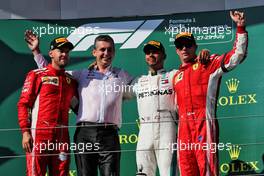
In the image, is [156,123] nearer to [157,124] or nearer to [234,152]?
[157,124]

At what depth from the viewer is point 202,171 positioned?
299 centimetres

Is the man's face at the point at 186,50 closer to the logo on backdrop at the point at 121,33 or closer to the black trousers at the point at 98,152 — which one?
the logo on backdrop at the point at 121,33

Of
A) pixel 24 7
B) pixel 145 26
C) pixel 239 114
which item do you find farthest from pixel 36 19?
pixel 239 114

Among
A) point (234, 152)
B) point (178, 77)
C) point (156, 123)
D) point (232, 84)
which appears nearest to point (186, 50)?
point (178, 77)

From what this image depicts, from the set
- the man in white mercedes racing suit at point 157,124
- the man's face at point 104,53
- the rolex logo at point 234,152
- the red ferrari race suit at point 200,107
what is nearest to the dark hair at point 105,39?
the man's face at point 104,53

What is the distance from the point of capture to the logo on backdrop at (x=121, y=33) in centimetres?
332

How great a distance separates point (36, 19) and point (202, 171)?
3.35 feet

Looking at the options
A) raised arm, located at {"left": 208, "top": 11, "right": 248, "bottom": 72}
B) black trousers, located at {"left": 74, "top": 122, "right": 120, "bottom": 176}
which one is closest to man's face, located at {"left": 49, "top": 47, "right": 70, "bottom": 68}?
black trousers, located at {"left": 74, "top": 122, "right": 120, "bottom": 176}

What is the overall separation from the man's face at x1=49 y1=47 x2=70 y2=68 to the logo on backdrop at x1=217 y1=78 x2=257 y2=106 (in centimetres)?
68

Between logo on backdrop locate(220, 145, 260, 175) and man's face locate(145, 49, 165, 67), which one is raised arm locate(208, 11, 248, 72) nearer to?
man's face locate(145, 49, 165, 67)

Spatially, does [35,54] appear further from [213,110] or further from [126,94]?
[213,110]

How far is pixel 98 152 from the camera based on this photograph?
3059 millimetres

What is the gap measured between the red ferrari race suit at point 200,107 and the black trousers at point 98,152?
10.6 inches

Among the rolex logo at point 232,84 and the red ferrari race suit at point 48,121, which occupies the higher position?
the rolex logo at point 232,84
